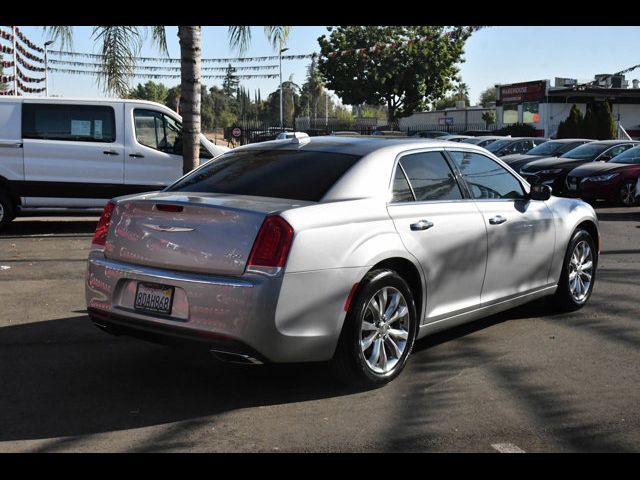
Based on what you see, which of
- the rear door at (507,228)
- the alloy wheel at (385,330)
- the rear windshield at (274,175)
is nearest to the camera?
the alloy wheel at (385,330)

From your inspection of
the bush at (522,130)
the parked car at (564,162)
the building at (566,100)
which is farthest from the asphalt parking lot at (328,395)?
the building at (566,100)

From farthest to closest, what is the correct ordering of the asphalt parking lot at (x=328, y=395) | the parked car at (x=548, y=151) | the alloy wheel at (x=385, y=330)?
1. the parked car at (x=548, y=151)
2. the alloy wheel at (x=385, y=330)
3. the asphalt parking lot at (x=328, y=395)

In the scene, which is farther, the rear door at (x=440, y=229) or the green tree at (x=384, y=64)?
the green tree at (x=384, y=64)

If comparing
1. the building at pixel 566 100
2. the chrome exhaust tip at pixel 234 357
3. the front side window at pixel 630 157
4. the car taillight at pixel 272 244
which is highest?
the building at pixel 566 100

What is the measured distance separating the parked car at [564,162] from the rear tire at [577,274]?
12.0m

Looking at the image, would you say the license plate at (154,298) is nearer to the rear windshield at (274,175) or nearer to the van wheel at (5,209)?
the rear windshield at (274,175)

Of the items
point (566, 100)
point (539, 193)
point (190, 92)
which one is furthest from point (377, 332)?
point (566, 100)

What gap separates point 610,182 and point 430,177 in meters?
12.9

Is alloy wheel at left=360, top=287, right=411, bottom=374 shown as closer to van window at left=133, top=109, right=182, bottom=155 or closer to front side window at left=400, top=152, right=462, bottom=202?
front side window at left=400, top=152, right=462, bottom=202

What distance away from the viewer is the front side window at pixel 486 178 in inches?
245

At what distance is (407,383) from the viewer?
5266 mm

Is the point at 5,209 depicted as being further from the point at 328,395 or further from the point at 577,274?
the point at 328,395

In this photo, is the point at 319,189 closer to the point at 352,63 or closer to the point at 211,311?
the point at 211,311

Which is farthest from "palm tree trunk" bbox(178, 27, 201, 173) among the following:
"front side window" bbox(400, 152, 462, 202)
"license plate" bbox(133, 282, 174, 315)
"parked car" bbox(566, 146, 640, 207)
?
"parked car" bbox(566, 146, 640, 207)
